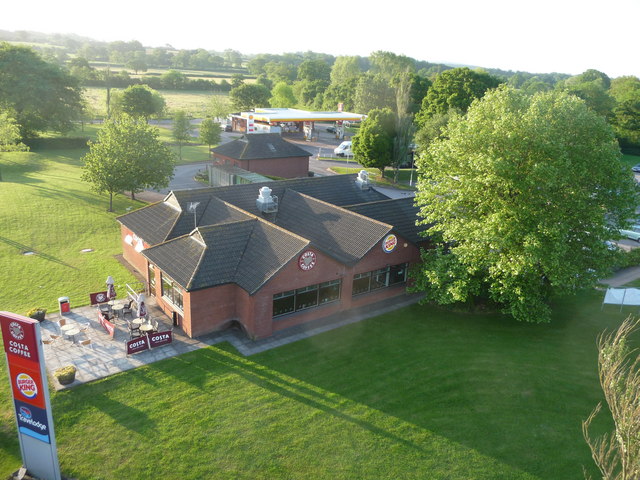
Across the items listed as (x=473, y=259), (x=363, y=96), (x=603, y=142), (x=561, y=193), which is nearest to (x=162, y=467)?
(x=473, y=259)

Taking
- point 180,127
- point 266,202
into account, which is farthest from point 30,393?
point 180,127

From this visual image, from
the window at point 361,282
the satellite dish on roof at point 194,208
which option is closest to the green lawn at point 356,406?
the window at point 361,282

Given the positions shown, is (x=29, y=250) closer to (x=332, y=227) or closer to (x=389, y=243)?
(x=332, y=227)

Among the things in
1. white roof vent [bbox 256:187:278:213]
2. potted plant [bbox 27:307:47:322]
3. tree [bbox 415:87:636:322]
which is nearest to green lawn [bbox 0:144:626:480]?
potted plant [bbox 27:307:47:322]

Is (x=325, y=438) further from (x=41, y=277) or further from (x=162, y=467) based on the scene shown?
(x=41, y=277)

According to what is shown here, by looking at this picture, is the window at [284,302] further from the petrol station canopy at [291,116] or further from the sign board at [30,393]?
the petrol station canopy at [291,116]

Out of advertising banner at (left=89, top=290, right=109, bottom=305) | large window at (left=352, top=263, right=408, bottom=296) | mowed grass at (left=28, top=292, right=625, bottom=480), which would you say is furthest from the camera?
large window at (left=352, top=263, right=408, bottom=296)

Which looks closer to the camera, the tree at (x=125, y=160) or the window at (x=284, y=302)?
the window at (x=284, y=302)

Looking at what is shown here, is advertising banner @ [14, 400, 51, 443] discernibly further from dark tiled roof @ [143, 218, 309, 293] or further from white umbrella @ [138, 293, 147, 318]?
white umbrella @ [138, 293, 147, 318]
